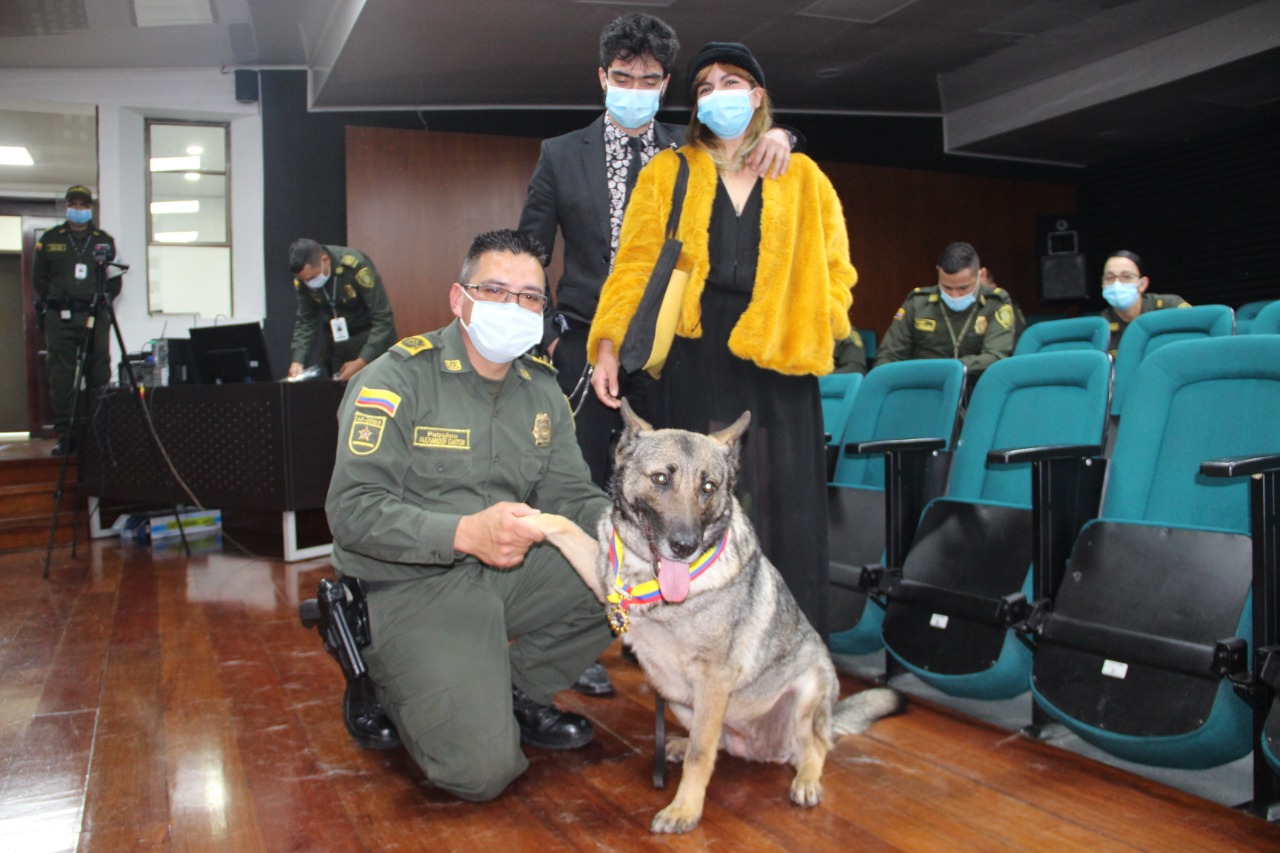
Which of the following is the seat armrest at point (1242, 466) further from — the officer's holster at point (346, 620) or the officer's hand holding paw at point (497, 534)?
the officer's holster at point (346, 620)

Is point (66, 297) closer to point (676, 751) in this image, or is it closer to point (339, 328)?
point (339, 328)

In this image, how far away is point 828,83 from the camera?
8102 mm

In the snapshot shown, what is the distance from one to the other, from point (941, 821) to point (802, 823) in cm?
27

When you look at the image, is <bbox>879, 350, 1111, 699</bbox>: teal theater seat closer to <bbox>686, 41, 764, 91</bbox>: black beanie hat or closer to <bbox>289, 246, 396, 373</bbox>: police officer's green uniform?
<bbox>686, 41, 764, 91</bbox>: black beanie hat

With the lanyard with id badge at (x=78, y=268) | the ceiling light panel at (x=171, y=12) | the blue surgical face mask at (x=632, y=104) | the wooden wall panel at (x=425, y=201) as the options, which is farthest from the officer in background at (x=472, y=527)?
→ the lanyard with id badge at (x=78, y=268)

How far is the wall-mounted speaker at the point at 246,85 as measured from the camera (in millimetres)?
7727

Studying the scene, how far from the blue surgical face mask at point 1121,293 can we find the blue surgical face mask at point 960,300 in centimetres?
80

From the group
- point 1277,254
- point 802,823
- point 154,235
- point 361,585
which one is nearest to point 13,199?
point 154,235

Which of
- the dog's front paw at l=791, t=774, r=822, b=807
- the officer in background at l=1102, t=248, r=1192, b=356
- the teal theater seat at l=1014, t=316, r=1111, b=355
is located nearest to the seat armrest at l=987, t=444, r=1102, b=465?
the dog's front paw at l=791, t=774, r=822, b=807

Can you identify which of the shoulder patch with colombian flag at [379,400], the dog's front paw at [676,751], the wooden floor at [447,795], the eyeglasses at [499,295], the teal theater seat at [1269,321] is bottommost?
the wooden floor at [447,795]

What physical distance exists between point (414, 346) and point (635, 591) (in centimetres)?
81

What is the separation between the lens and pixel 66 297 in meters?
6.87

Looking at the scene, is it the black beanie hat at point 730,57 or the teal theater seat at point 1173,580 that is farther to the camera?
the black beanie hat at point 730,57

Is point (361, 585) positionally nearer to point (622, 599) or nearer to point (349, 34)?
point (622, 599)
